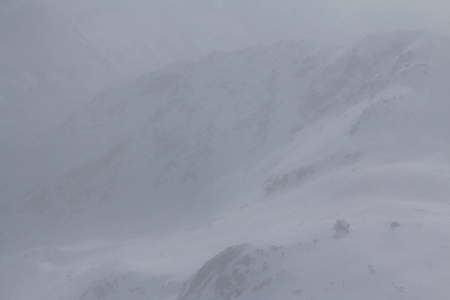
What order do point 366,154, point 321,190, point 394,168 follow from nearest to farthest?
point 394,168 → point 321,190 → point 366,154

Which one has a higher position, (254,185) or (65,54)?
(65,54)

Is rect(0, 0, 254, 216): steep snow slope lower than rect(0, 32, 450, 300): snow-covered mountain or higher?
higher

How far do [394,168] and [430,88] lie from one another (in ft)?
45.5

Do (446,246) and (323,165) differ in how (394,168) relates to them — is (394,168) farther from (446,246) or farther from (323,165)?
(446,246)

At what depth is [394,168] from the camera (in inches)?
1075

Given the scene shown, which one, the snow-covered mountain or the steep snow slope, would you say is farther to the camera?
the steep snow slope

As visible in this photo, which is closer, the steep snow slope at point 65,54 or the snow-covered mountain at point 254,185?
the snow-covered mountain at point 254,185

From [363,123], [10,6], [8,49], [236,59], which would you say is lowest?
[363,123]

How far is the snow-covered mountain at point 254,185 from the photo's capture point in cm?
1808

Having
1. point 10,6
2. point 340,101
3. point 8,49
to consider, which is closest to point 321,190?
point 340,101

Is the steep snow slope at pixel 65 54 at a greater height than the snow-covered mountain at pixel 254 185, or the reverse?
the steep snow slope at pixel 65 54

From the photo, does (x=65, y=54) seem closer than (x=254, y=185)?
No

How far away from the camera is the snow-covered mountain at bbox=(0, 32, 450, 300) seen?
18.1 m

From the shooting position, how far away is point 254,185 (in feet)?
140
